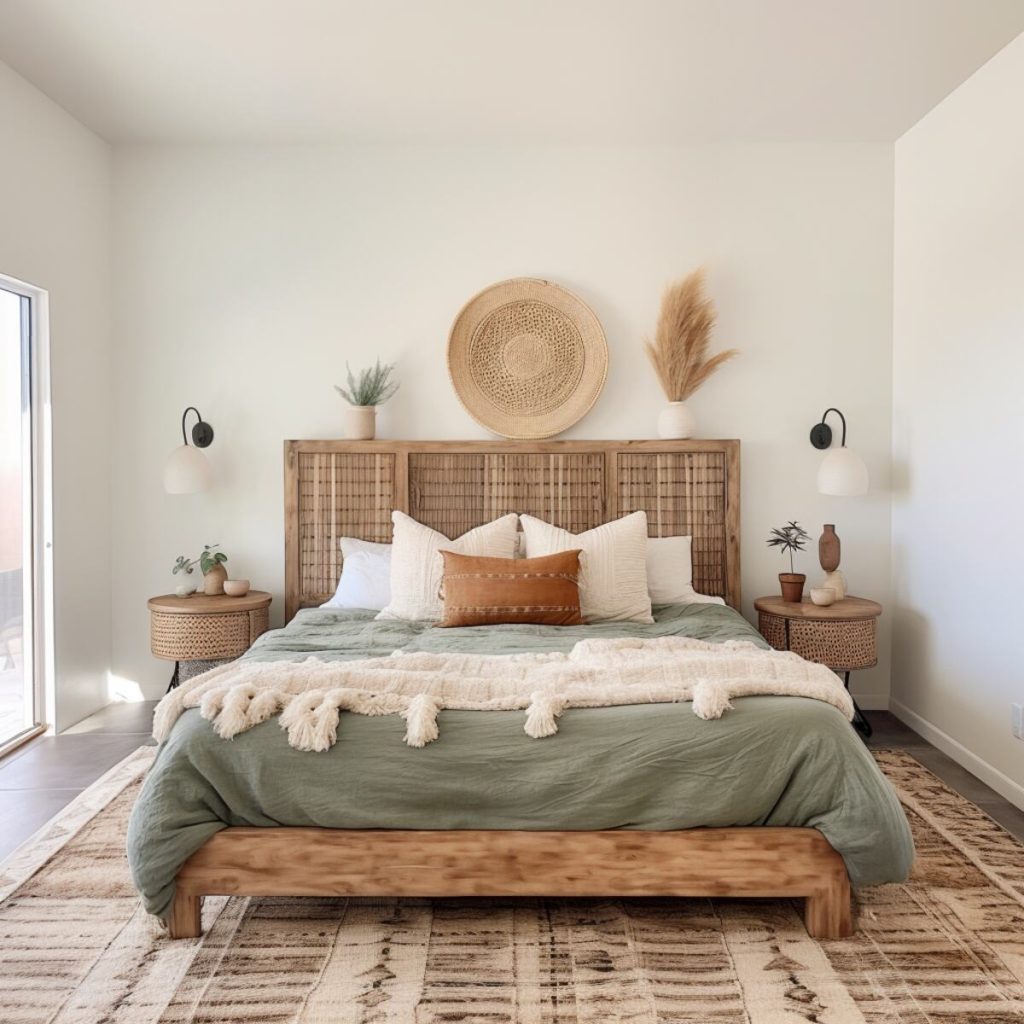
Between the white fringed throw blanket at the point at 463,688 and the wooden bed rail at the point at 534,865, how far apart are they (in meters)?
0.27

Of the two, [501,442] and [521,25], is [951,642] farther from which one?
[521,25]

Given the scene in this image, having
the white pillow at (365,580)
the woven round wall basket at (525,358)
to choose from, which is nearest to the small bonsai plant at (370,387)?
the woven round wall basket at (525,358)

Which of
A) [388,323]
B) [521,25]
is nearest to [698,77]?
[521,25]

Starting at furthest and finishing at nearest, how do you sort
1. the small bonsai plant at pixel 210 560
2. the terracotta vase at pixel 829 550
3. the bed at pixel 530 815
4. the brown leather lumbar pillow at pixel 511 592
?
the small bonsai plant at pixel 210 560
the terracotta vase at pixel 829 550
the brown leather lumbar pillow at pixel 511 592
the bed at pixel 530 815

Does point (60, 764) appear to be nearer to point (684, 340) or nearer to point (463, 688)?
point (463, 688)

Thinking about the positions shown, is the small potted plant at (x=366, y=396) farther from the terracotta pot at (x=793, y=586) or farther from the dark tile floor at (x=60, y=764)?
the terracotta pot at (x=793, y=586)

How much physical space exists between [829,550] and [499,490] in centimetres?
158

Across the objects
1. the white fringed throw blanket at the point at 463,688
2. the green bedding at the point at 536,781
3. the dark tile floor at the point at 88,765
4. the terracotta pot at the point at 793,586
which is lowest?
the dark tile floor at the point at 88,765

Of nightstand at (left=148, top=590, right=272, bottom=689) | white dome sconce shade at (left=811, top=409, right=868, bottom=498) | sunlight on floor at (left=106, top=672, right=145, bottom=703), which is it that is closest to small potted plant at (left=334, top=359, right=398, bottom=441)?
nightstand at (left=148, top=590, right=272, bottom=689)

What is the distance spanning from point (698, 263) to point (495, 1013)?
3481 mm

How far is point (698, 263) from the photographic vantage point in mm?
4312

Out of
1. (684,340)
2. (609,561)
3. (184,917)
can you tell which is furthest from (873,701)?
(184,917)

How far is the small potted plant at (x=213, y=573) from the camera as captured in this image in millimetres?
4141

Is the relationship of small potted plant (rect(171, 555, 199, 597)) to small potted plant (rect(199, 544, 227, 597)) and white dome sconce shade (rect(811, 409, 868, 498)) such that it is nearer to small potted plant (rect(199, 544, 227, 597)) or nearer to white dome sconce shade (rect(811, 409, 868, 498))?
small potted plant (rect(199, 544, 227, 597))
